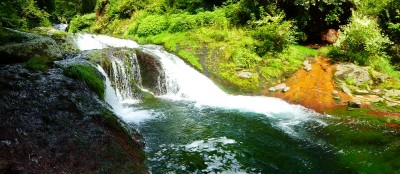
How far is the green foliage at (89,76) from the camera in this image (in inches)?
381

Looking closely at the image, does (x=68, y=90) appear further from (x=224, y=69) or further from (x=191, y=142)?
(x=224, y=69)

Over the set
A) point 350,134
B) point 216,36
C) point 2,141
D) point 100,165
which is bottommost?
point 350,134

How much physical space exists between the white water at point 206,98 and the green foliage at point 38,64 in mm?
3166

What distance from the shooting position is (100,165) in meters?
6.69

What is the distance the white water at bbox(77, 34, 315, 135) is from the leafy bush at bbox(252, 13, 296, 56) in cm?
397

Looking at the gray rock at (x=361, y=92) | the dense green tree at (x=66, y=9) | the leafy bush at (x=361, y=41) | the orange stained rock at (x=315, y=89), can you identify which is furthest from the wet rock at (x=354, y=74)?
the dense green tree at (x=66, y=9)

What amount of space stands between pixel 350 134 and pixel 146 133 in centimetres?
704

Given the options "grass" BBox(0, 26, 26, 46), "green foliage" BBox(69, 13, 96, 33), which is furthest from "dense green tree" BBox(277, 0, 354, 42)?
"green foliage" BBox(69, 13, 96, 33)

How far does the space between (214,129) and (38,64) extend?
Answer: 5.94m

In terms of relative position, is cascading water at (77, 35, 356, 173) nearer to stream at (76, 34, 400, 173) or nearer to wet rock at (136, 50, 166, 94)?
stream at (76, 34, 400, 173)

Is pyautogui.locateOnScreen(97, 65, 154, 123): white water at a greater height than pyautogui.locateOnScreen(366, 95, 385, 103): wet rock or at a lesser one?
greater

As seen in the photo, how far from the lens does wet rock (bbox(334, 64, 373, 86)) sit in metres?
15.6

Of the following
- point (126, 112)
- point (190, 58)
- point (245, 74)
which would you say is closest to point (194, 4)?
point (190, 58)

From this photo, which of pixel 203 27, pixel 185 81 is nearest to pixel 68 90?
pixel 185 81
